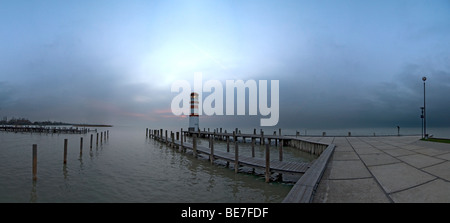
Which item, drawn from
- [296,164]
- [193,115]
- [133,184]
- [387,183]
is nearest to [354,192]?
[387,183]

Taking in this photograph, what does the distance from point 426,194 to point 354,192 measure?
1.46 meters

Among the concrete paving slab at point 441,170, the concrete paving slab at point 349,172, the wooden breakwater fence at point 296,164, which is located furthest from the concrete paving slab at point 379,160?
the wooden breakwater fence at point 296,164

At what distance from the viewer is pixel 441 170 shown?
6.21 meters

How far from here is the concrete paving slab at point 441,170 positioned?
5630mm

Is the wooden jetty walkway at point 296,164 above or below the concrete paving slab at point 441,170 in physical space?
below

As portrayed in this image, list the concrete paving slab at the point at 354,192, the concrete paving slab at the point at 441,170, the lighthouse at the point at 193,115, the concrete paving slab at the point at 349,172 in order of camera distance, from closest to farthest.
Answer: the concrete paving slab at the point at 354,192
the concrete paving slab at the point at 441,170
the concrete paving slab at the point at 349,172
the lighthouse at the point at 193,115

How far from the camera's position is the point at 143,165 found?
15352mm

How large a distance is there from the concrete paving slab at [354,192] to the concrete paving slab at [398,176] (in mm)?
302

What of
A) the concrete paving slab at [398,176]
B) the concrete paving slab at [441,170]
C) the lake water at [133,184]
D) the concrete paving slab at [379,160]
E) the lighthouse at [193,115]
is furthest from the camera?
the lighthouse at [193,115]

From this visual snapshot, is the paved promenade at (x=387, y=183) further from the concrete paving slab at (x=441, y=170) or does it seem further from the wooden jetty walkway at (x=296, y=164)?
the wooden jetty walkway at (x=296, y=164)

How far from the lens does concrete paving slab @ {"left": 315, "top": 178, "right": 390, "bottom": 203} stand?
165 inches

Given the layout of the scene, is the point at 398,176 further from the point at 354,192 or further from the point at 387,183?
the point at 354,192
